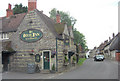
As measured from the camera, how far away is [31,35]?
57.2 feet

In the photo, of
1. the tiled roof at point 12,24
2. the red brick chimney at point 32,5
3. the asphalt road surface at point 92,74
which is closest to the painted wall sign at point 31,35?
the tiled roof at point 12,24

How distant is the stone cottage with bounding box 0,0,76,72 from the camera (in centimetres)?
1661

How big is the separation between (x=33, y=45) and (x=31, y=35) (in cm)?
134

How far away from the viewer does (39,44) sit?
17.1 metres

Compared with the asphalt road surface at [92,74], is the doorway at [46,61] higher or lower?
higher

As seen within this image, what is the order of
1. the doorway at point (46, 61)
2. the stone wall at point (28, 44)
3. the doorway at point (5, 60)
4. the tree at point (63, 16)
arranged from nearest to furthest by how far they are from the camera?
the doorway at point (46, 61) < the stone wall at point (28, 44) < the doorway at point (5, 60) < the tree at point (63, 16)

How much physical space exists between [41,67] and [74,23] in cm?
2731

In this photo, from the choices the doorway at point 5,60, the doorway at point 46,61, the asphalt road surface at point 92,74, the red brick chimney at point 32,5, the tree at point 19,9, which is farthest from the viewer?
the tree at point 19,9

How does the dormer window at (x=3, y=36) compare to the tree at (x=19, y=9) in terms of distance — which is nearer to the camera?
the dormer window at (x=3, y=36)

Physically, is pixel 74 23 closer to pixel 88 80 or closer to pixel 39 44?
pixel 39 44

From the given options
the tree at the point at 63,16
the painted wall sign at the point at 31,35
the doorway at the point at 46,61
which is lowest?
the doorway at the point at 46,61

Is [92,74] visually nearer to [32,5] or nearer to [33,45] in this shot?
[33,45]

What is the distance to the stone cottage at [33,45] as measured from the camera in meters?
16.6

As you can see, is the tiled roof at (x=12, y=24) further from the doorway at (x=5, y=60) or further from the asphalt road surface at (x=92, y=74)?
the asphalt road surface at (x=92, y=74)
